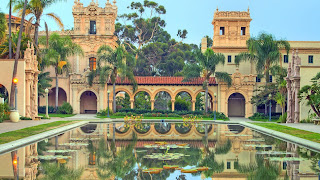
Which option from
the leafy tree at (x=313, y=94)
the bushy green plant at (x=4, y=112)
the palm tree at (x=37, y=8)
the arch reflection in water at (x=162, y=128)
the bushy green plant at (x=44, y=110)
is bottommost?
the arch reflection in water at (x=162, y=128)

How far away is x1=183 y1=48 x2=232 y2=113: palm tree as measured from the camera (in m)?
44.0

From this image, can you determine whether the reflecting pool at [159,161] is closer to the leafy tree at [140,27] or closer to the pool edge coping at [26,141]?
the pool edge coping at [26,141]

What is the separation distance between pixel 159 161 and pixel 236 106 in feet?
124

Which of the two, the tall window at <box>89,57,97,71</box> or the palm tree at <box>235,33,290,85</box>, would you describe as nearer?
the palm tree at <box>235,33,290,85</box>

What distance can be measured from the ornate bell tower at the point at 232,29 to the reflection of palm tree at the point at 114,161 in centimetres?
3586

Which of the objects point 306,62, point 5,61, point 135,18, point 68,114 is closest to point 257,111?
point 306,62

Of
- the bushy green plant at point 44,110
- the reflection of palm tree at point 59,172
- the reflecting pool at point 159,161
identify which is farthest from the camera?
the bushy green plant at point 44,110

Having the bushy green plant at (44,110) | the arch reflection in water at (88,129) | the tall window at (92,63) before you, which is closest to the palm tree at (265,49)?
the tall window at (92,63)

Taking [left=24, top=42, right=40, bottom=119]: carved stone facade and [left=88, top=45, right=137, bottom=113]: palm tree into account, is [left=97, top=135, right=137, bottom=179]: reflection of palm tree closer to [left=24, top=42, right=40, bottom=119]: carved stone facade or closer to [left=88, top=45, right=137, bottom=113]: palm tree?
[left=24, top=42, right=40, bottom=119]: carved stone facade

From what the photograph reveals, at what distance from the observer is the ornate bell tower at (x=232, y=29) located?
172 feet

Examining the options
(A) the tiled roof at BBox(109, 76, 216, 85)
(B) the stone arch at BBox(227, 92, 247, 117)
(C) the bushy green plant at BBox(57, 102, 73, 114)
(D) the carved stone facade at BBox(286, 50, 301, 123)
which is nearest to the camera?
(D) the carved stone facade at BBox(286, 50, 301, 123)

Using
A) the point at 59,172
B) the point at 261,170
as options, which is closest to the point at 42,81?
the point at 59,172

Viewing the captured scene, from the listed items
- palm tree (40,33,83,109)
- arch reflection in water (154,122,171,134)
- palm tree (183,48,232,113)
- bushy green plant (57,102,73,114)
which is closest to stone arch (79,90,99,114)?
bushy green plant (57,102,73,114)

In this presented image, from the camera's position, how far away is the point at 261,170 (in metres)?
12.3
